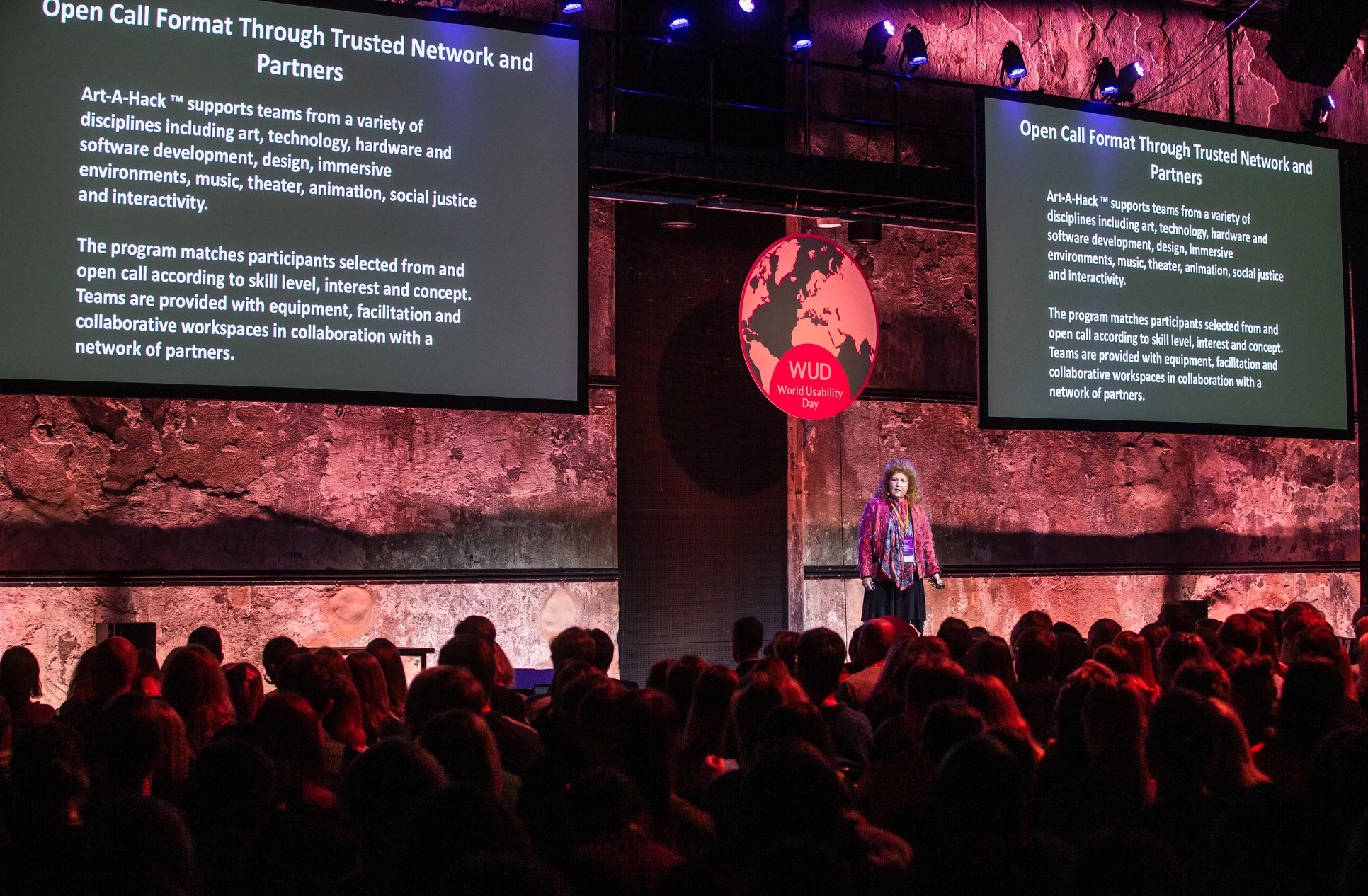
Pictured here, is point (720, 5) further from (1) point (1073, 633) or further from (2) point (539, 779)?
(2) point (539, 779)

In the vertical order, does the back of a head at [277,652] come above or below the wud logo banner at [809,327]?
below

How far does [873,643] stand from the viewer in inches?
198

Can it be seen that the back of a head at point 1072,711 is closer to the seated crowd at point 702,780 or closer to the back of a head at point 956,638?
the seated crowd at point 702,780

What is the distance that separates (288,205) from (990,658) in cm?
396

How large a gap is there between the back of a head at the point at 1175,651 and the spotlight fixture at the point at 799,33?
15.5 feet

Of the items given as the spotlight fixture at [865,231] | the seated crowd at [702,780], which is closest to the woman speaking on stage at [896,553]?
the spotlight fixture at [865,231]

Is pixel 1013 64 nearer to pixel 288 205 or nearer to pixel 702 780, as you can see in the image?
pixel 288 205

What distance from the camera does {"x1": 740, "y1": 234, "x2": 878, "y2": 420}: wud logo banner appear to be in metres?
8.03

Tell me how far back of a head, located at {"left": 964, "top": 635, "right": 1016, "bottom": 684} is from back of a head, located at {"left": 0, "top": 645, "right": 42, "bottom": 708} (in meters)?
2.85

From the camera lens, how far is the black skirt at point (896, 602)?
7.90m

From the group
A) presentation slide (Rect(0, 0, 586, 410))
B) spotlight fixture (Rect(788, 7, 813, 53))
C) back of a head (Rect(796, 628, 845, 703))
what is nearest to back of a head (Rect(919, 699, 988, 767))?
back of a head (Rect(796, 628, 845, 703))

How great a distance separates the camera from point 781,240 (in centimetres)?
775

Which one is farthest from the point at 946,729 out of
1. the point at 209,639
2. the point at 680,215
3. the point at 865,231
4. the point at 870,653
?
the point at 865,231

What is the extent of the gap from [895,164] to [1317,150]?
2.79 metres
